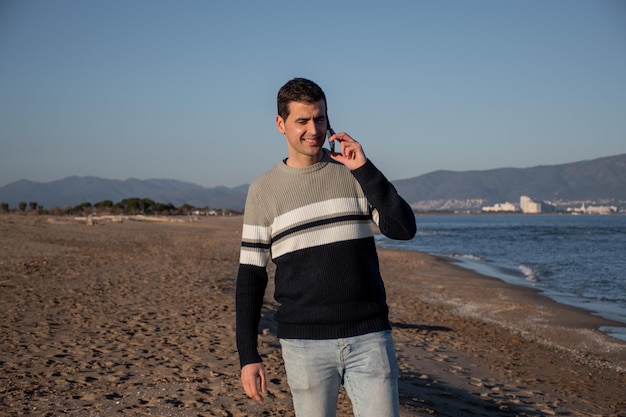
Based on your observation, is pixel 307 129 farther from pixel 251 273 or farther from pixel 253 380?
pixel 253 380

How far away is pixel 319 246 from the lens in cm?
247

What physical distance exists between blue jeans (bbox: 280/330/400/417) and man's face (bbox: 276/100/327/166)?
0.78 m

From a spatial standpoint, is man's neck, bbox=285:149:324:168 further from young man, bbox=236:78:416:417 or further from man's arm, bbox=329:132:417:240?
man's arm, bbox=329:132:417:240

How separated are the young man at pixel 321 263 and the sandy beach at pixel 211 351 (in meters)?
2.61

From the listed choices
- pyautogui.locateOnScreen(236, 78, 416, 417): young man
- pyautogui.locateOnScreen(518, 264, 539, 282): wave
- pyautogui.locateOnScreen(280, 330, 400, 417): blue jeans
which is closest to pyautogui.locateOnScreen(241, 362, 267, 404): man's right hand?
pyautogui.locateOnScreen(236, 78, 416, 417): young man

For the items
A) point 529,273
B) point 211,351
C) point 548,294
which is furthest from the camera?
point 529,273

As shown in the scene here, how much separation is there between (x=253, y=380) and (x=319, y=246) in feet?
2.10

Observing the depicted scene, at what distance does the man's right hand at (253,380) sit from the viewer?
2.56 meters

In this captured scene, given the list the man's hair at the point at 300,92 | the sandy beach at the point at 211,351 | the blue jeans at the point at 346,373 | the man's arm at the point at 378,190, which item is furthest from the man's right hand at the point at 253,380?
the sandy beach at the point at 211,351

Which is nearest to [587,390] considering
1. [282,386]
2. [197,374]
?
[282,386]

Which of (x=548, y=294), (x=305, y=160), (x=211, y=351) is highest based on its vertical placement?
(x=305, y=160)

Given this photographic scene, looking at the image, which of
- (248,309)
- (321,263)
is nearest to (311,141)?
(321,263)

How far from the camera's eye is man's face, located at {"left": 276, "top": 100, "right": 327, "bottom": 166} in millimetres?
2551

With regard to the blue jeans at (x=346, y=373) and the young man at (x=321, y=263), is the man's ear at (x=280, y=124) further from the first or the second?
the blue jeans at (x=346, y=373)
